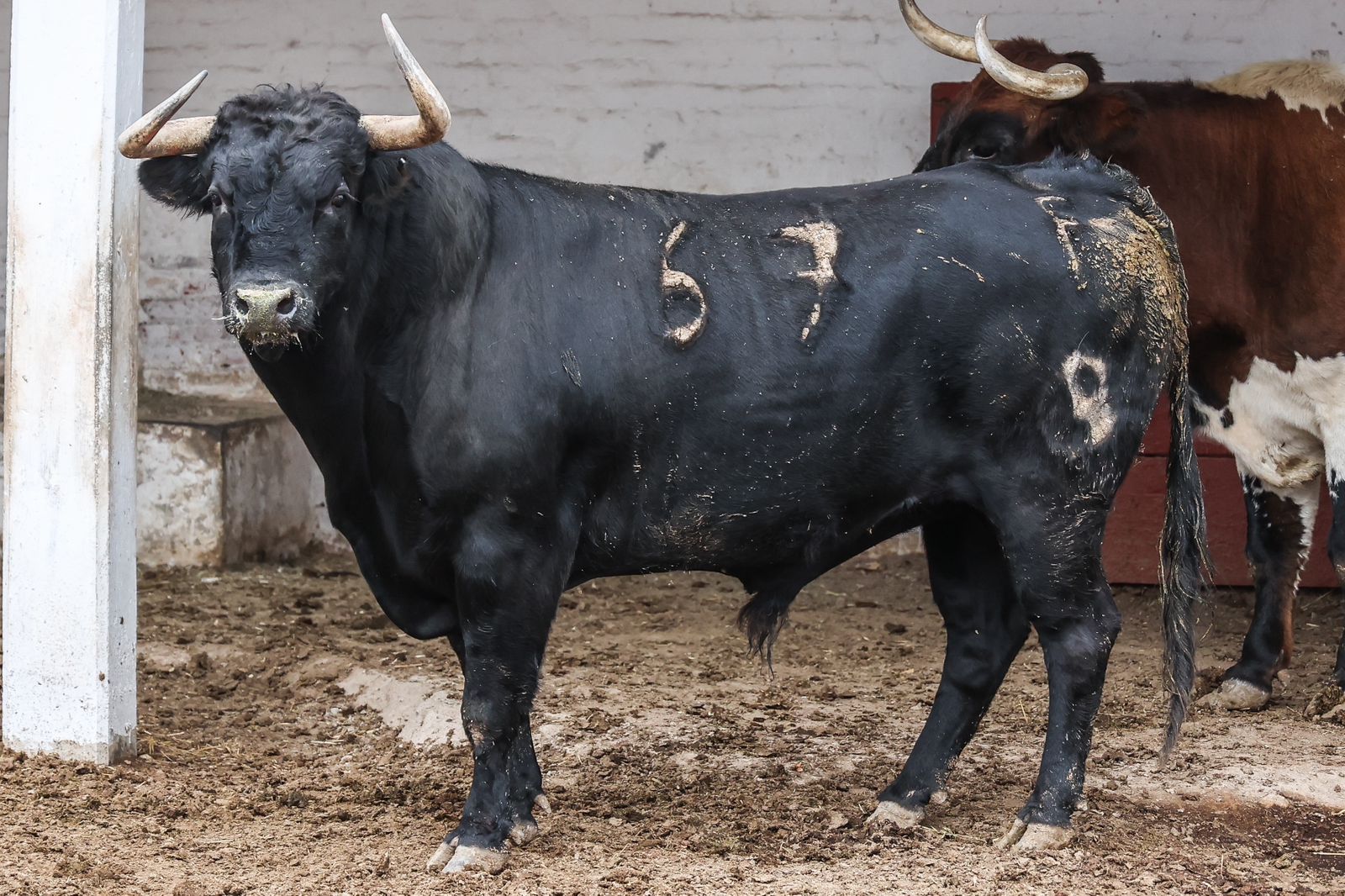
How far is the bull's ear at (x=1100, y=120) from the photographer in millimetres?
5543

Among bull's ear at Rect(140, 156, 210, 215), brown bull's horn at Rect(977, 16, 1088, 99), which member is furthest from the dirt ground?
brown bull's horn at Rect(977, 16, 1088, 99)

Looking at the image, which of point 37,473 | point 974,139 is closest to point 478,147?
point 974,139

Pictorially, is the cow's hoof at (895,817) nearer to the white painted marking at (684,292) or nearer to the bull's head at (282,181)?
the white painted marking at (684,292)

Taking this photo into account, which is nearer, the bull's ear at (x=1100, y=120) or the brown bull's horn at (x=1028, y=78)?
the brown bull's horn at (x=1028, y=78)

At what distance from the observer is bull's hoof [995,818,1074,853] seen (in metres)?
3.96

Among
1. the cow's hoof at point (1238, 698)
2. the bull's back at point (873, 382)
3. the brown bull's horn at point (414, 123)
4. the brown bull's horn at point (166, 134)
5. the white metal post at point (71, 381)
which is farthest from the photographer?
the cow's hoof at point (1238, 698)

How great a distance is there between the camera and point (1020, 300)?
13.1 ft

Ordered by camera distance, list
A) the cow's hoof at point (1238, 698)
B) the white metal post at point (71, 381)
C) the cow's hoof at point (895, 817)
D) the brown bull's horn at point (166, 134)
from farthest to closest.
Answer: the cow's hoof at point (1238, 698) < the white metal post at point (71, 381) < the cow's hoof at point (895, 817) < the brown bull's horn at point (166, 134)

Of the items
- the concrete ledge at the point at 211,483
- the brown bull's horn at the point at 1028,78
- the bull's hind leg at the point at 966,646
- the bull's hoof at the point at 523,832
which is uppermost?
the brown bull's horn at the point at 1028,78

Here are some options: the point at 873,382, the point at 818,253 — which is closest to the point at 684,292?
the point at 818,253

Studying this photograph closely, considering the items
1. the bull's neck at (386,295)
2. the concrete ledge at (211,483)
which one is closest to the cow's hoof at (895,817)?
the bull's neck at (386,295)

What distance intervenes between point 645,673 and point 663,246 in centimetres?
207

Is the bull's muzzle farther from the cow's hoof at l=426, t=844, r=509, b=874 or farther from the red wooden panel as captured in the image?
the red wooden panel

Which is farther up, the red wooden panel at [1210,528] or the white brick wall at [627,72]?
the white brick wall at [627,72]
